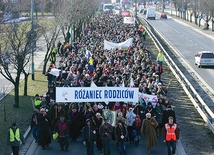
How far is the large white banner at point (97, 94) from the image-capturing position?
60.0ft

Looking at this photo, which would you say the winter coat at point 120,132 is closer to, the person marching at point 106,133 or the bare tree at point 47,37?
the person marching at point 106,133

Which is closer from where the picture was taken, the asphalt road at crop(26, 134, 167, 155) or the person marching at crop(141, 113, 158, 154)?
the person marching at crop(141, 113, 158, 154)

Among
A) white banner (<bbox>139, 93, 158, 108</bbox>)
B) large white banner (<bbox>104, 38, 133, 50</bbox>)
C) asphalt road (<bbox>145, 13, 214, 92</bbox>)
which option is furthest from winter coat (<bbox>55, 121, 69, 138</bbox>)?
large white banner (<bbox>104, 38, 133, 50</bbox>)

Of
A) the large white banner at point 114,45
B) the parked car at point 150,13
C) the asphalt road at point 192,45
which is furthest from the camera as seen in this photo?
the parked car at point 150,13

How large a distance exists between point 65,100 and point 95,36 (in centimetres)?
2901

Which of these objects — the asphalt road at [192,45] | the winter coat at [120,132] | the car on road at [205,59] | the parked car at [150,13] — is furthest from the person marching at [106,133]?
the parked car at [150,13]

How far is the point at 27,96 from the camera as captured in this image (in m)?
26.4

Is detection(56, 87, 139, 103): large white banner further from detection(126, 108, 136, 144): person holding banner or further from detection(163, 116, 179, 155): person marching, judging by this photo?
detection(163, 116, 179, 155): person marching

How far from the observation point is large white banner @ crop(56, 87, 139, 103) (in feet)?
60.0

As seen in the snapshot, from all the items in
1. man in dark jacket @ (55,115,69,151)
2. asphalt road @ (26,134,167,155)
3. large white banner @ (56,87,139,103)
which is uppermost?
large white banner @ (56,87,139,103)

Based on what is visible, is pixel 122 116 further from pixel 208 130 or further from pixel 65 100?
pixel 208 130

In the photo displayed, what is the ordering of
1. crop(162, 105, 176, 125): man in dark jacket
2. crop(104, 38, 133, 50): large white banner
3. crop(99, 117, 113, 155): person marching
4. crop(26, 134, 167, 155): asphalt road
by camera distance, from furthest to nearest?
crop(104, 38, 133, 50): large white banner, crop(162, 105, 176, 125): man in dark jacket, crop(26, 134, 167, 155): asphalt road, crop(99, 117, 113, 155): person marching

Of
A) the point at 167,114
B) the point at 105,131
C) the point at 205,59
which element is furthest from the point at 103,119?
the point at 205,59

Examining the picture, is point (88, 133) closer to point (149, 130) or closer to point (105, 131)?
point (105, 131)
